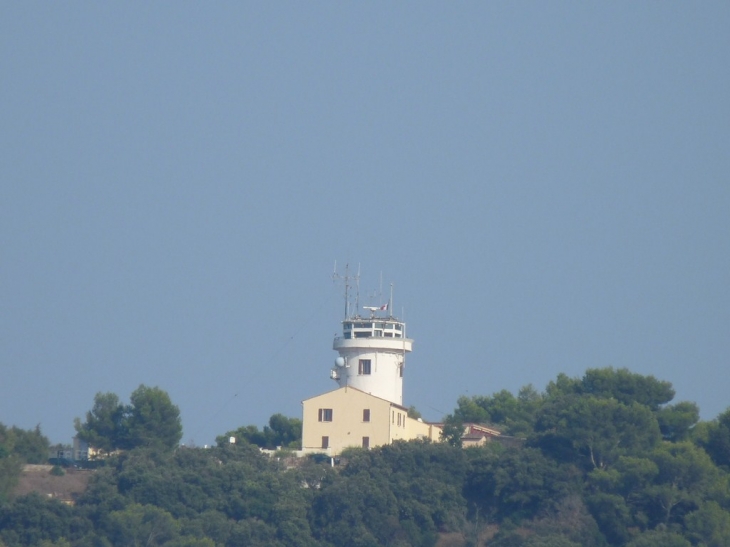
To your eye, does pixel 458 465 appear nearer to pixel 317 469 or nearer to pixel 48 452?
pixel 317 469

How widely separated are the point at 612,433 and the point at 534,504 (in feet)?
18.1

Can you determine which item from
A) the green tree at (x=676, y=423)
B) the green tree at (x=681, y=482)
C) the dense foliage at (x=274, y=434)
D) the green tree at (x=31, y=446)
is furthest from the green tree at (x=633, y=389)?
the green tree at (x=31, y=446)

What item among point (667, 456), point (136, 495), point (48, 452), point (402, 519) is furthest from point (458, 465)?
point (48, 452)

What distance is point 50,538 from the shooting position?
68.1 meters

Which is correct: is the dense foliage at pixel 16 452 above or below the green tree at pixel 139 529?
above

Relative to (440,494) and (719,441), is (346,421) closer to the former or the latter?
(440,494)

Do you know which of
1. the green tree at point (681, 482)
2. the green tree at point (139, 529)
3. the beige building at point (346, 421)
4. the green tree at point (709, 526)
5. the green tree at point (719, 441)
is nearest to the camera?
the green tree at point (709, 526)

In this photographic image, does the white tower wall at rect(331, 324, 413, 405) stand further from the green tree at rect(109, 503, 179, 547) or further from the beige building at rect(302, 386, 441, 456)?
the green tree at rect(109, 503, 179, 547)

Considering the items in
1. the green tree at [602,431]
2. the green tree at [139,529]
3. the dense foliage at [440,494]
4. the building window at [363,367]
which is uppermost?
the building window at [363,367]

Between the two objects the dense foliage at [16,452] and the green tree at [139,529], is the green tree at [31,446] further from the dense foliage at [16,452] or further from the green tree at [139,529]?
the green tree at [139,529]

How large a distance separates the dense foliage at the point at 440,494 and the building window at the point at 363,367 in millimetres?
5776

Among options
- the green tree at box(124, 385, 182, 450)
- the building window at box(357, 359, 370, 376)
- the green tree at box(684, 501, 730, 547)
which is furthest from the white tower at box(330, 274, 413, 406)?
the green tree at box(684, 501, 730, 547)

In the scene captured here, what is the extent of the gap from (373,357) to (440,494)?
417 inches

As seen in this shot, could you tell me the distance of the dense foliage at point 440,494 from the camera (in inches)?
2699
